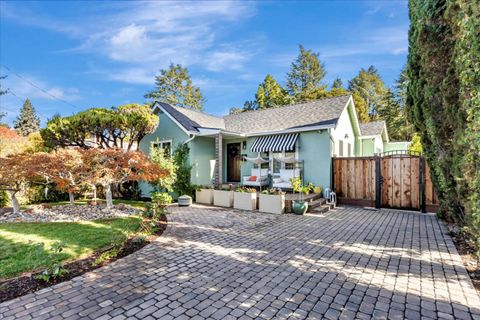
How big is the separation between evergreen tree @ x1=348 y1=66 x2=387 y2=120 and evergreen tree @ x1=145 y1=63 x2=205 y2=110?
117ft

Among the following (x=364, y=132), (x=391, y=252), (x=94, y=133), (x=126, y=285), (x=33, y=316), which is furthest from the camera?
(x=364, y=132)

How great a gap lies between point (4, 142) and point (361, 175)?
23860 millimetres

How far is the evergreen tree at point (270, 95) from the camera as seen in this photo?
4384 centimetres

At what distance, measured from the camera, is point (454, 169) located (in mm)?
6641

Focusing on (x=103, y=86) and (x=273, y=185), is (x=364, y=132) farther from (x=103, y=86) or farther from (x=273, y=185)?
(x=103, y=86)

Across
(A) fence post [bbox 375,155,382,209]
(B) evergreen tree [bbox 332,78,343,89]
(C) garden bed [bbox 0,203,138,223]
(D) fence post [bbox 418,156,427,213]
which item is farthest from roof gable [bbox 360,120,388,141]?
(B) evergreen tree [bbox 332,78,343,89]

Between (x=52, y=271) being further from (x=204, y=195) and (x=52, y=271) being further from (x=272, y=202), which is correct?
(x=204, y=195)

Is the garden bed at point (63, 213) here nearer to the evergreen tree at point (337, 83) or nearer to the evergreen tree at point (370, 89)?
the evergreen tree at point (337, 83)

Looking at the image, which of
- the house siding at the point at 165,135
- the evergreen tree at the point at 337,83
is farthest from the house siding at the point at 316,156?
the evergreen tree at the point at 337,83

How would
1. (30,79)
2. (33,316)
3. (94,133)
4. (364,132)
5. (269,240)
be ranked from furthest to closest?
(364,132) → (30,79) → (94,133) → (269,240) → (33,316)

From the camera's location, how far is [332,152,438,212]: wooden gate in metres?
11.7

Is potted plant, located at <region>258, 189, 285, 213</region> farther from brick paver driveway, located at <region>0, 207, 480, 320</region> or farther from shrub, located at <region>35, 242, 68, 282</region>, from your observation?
shrub, located at <region>35, 242, 68, 282</region>

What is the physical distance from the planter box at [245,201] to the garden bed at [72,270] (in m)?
5.99

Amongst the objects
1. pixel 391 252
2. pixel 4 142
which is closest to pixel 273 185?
pixel 391 252
